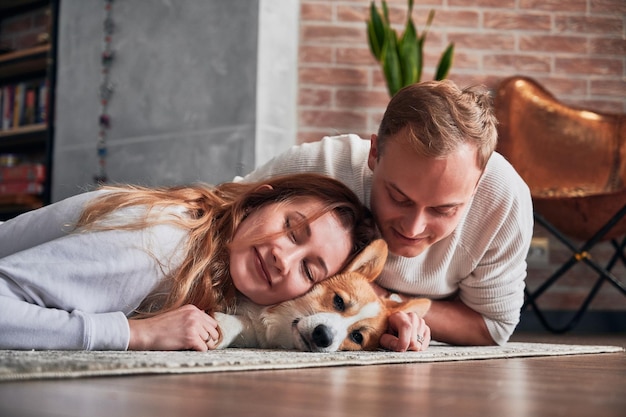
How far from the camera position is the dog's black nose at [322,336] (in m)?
1.60

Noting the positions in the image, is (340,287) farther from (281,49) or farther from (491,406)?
(281,49)

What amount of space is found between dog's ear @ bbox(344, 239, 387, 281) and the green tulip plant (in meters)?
1.81

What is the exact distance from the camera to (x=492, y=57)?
12.6 ft

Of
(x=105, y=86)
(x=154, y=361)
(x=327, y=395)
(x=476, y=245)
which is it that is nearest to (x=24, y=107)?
(x=105, y=86)

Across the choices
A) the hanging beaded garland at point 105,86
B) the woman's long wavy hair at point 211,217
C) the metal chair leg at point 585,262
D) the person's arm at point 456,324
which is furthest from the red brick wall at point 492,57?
the woman's long wavy hair at point 211,217

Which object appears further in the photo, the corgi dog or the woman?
the corgi dog

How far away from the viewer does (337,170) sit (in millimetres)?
2029

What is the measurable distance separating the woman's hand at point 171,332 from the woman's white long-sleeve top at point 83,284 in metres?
0.04

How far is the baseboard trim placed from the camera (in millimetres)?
3893

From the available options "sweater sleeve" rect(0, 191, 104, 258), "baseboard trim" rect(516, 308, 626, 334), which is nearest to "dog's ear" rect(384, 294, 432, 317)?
"sweater sleeve" rect(0, 191, 104, 258)

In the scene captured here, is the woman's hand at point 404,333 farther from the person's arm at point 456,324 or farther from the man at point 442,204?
the person's arm at point 456,324

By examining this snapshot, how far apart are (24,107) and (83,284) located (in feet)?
12.7

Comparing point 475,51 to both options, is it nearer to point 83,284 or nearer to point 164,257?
point 164,257

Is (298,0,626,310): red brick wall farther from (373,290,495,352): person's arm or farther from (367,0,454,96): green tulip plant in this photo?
(373,290,495,352): person's arm
